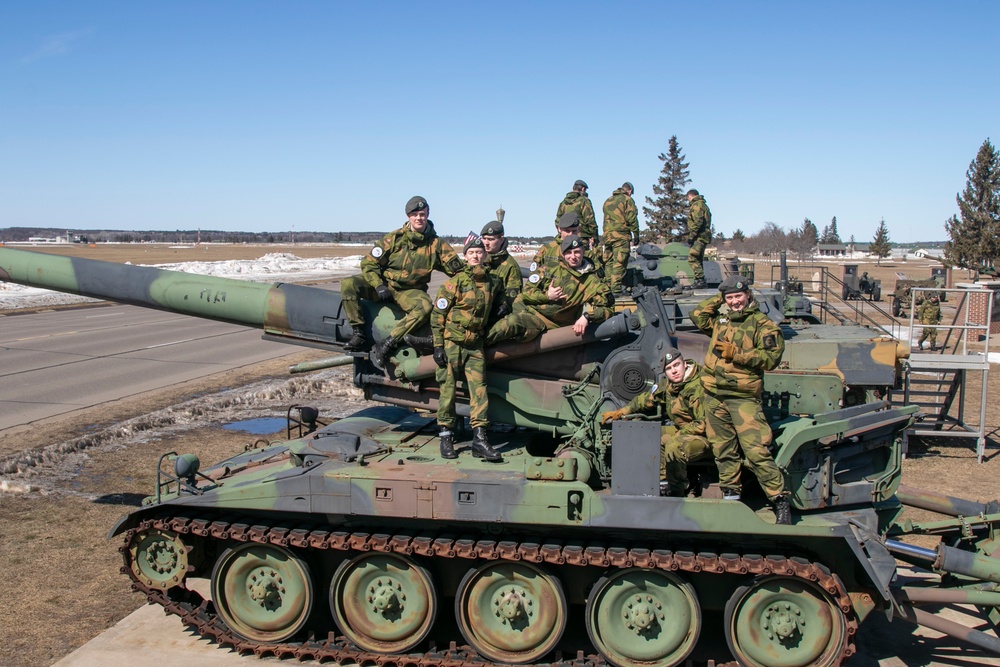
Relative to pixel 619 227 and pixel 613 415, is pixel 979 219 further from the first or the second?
pixel 613 415

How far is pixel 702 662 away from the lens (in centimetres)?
686

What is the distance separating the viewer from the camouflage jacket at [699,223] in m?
17.4

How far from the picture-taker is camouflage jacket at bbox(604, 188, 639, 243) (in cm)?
1555

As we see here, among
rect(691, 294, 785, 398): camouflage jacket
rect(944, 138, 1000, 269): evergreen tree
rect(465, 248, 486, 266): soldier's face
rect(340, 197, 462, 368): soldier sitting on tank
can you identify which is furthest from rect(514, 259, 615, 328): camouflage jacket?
rect(944, 138, 1000, 269): evergreen tree

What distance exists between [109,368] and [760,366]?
16723 millimetres

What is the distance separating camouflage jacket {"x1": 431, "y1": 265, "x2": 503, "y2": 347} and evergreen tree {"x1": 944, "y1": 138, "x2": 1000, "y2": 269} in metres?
42.6

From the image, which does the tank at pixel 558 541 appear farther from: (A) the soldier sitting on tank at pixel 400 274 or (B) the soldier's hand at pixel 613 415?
(A) the soldier sitting on tank at pixel 400 274

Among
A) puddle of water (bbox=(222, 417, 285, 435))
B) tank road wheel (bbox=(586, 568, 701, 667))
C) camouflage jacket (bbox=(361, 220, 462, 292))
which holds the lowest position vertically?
puddle of water (bbox=(222, 417, 285, 435))

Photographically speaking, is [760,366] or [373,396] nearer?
[760,366]

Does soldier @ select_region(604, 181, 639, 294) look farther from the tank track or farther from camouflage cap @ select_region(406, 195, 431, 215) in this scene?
the tank track

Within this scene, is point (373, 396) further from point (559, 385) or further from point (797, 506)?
point (797, 506)

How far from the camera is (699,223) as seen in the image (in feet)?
57.3

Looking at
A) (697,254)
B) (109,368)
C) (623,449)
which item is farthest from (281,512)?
(109,368)

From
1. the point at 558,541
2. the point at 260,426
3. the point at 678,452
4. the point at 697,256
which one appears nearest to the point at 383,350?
the point at 558,541
